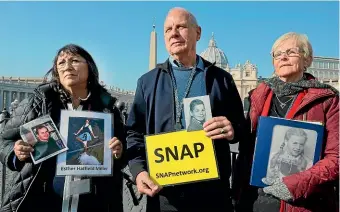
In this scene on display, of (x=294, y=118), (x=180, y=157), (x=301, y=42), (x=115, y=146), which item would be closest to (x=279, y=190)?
(x=294, y=118)

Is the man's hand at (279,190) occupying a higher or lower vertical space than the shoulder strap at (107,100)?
lower

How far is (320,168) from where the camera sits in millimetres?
2061

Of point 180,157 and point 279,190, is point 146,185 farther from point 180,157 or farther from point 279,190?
point 279,190

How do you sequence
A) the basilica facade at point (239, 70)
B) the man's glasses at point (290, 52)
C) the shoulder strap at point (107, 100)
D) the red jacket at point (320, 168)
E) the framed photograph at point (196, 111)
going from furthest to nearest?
the basilica facade at point (239, 70) < the shoulder strap at point (107, 100) < the man's glasses at point (290, 52) < the framed photograph at point (196, 111) < the red jacket at point (320, 168)

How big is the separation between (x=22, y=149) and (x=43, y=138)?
0.41ft

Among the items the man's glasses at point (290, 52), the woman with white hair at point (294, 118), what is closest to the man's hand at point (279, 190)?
the woman with white hair at point (294, 118)

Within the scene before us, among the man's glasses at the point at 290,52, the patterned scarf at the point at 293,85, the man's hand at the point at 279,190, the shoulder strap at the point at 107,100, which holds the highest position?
the man's glasses at the point at 290,52

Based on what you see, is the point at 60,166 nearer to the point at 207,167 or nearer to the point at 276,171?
the point at 207,167

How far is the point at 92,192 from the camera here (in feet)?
7.78

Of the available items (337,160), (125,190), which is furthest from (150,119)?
(125,190)

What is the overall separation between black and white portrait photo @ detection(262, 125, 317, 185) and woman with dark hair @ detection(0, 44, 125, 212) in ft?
2.84

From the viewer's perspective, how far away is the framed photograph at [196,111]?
217cm

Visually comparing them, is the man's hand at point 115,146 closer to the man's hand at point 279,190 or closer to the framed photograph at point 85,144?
the framed photograph at point 85,144

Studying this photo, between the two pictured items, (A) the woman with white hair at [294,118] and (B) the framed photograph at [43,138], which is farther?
(B) the framed photograph at [43,138]
